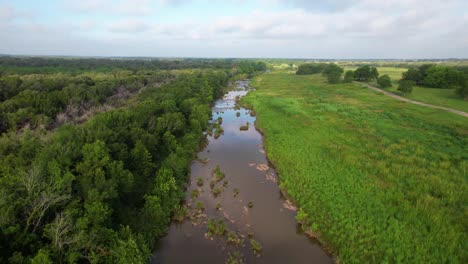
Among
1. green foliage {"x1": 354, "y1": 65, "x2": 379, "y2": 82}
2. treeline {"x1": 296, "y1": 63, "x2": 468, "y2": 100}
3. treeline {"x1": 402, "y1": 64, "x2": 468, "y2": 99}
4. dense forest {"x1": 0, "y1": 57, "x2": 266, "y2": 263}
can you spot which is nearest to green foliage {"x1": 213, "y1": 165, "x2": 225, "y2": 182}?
dense forest {"x1": 0, "y1": 57, "x2": 266, "y2": 263}

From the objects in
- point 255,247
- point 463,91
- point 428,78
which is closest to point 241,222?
point 255,247

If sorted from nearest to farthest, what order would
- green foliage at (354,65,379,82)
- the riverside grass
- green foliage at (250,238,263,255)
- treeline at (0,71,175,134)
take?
the riverside grass, green foliage at (250,238,263,255), treeline at (0,71,175,134), green foliage at (354,65,379,82)

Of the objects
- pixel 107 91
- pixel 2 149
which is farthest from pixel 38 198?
pixel 107 91

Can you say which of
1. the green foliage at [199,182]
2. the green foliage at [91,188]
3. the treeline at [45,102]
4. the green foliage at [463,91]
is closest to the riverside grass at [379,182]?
the green foliage at [199,182]

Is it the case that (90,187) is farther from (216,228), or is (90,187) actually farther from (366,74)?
(366,74)

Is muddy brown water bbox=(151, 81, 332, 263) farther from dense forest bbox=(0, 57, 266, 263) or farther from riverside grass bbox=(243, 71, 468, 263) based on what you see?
dense forest bbox=(0, 57, 266, 263)

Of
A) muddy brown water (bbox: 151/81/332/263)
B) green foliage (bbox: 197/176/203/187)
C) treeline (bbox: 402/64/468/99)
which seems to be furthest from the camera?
treeline (bbox: 402/64/468/99)
